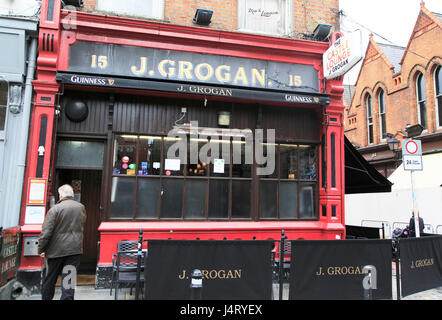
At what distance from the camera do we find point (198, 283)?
4.32 m

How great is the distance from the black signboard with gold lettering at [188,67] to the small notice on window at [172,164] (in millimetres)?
1840

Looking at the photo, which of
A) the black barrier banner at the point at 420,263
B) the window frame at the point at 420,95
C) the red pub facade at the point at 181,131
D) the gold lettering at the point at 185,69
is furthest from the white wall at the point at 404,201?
the gold lettering at the point at 185,69

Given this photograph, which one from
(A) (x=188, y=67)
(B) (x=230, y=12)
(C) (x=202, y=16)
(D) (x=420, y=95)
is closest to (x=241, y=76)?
(A) (x=188, y=67)

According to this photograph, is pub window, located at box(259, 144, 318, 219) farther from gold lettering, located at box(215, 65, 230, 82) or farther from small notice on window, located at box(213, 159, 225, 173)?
gold lettering, located at box(215, 65, 230, 82)

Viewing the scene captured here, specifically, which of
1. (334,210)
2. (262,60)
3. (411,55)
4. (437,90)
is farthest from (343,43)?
(411,55)

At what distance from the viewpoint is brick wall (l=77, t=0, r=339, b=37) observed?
7.87 meters

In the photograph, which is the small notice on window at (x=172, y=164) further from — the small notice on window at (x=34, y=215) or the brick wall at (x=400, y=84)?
the brick wall at (x=400, y=84)

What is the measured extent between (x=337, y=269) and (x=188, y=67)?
526 cm

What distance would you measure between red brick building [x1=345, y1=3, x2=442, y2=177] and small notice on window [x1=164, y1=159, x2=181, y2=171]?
1433cm

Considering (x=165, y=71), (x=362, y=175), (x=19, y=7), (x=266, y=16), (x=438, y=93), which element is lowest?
(x=362, y=175)

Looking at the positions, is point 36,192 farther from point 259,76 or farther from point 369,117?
point 369,117

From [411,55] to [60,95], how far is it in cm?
1902

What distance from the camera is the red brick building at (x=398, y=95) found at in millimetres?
16953

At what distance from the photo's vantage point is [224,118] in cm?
790
